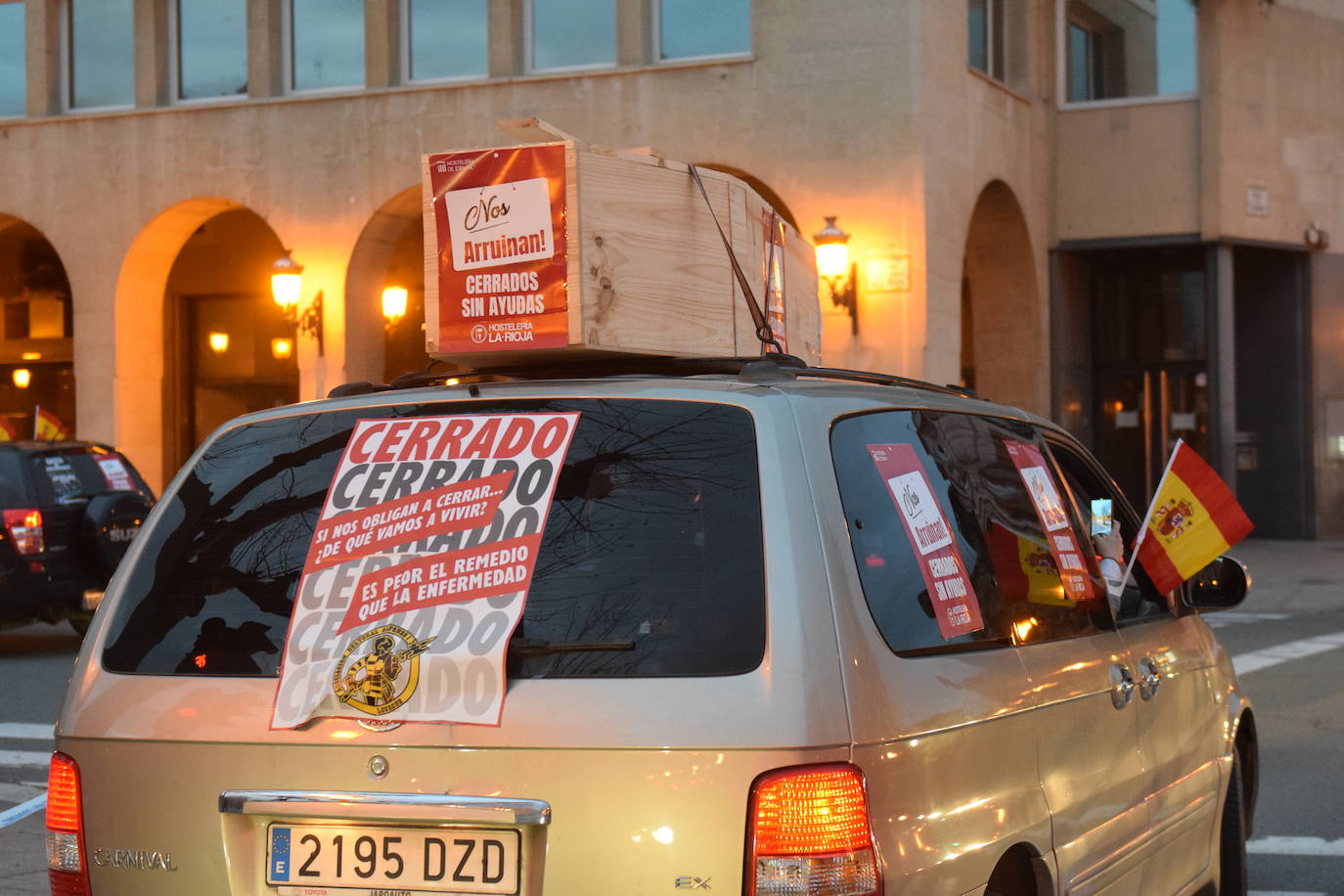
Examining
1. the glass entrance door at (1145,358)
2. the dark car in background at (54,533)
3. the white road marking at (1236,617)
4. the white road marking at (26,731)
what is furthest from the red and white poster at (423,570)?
the glass entrance door at (1145,358)

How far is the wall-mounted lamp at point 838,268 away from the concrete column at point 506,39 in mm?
4572

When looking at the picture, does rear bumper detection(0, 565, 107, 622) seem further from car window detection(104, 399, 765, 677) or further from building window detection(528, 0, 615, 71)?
car window detection(104, 399, 765, 677)

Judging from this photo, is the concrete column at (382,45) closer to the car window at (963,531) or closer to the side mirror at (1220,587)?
the side mirror at (1220,587)

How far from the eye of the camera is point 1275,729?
9.75 metres

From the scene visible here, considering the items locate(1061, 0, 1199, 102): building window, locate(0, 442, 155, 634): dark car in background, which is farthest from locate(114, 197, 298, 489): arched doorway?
locate(1061, 0, 1199, 102): building window

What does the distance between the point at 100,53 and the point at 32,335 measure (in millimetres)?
5745

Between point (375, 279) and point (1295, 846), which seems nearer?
point (1295, 846)

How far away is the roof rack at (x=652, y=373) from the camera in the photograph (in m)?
3.66

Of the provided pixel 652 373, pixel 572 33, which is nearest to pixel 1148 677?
pixel 652 373

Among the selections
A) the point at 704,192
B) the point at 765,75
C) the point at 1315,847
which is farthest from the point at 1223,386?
the point at 704,192

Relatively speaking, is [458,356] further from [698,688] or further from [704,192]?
[698,688]

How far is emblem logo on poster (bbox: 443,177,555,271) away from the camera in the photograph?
4711mm

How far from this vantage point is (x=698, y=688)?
2924 millimetres

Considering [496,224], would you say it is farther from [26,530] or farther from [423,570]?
[26,530]
